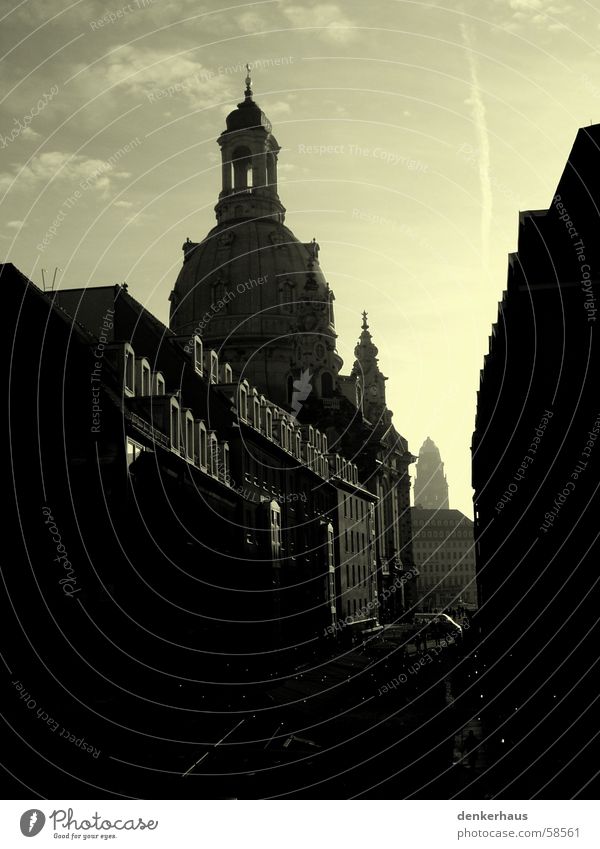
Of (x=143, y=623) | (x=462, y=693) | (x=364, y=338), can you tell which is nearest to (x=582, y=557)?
(x=143, y=623)

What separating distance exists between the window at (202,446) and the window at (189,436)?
1023 mm

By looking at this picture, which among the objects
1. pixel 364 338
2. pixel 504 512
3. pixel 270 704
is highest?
pixel 364 338

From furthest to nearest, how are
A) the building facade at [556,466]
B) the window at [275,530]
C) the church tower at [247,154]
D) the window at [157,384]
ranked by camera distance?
1. the church tower at [247,154]
2. the window at [275,530]
3. the window at [157,384]
4. the building facade at [556,466]

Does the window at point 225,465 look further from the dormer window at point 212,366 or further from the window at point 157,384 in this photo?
the window at point 157,384

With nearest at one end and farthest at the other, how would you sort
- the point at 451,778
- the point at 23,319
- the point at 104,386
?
the point at 451,778 → the point at 23,319 → the point at 104,386

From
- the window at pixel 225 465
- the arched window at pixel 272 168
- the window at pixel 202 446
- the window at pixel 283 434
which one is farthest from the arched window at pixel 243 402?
the arched window at pixel 272 168

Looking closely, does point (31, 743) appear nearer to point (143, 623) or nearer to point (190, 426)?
point (143, 623)

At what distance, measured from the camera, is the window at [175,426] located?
149ft

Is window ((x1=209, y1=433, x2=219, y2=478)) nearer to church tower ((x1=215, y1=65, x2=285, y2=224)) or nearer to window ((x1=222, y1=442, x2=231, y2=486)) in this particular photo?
window ((x1=222, y1=442, x2=231, y2=486))

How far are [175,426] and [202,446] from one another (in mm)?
4867

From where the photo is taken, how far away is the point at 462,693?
57.6 metres

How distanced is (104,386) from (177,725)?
11064 mm

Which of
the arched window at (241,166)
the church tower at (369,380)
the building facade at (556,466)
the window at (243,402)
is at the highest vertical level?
the arched window at (241,166)

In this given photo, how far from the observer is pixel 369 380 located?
186 meters
